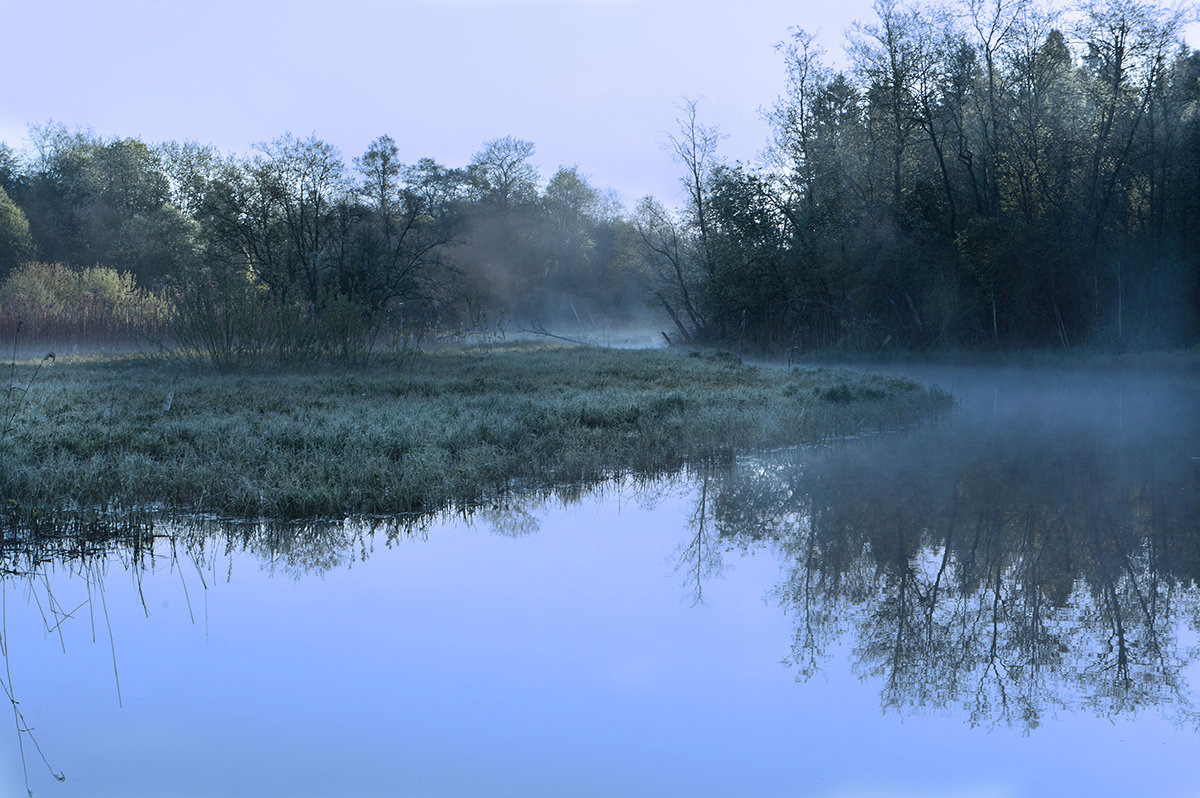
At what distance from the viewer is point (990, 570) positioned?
4.45 meters

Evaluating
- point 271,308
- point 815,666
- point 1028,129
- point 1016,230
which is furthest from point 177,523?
point 1028,129

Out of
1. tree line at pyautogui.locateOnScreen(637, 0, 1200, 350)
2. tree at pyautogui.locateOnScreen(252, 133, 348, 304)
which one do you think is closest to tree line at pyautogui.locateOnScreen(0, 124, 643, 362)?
tree at pyautogui.locateOnScreen(252, 133, 348, 304)

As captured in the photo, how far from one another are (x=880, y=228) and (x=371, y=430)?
17549 millimetres

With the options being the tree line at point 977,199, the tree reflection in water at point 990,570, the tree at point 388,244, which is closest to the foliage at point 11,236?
the tree at point 388,244

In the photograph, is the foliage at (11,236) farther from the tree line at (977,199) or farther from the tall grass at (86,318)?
the tree line at (977,199)

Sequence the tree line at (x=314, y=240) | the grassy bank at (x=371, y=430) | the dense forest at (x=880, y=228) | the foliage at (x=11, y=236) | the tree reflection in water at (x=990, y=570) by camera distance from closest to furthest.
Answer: the tree reflection in water at (x=990, y=570) → the grassy bank at (x=371, y=430) → the tree line at (x=314, y=240) → the dense forest at (x=880, y=228) → the foliage at (x=11, y=236)

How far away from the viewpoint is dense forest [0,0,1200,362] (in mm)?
17891

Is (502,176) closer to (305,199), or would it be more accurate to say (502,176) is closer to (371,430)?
(305,199)

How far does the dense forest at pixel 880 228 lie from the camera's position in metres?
17.9

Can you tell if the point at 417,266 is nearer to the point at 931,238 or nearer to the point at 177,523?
the point at 931,238

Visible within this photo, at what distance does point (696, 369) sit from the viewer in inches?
583

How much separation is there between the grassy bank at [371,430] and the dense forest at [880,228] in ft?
11.0

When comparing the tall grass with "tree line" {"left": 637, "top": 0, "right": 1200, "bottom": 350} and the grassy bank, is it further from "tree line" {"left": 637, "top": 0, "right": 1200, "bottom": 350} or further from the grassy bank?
"tree line" {"left": 637, "top": 0, "right": 1200, "bottom": 350}

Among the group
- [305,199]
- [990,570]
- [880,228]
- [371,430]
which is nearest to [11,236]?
[305,199]
